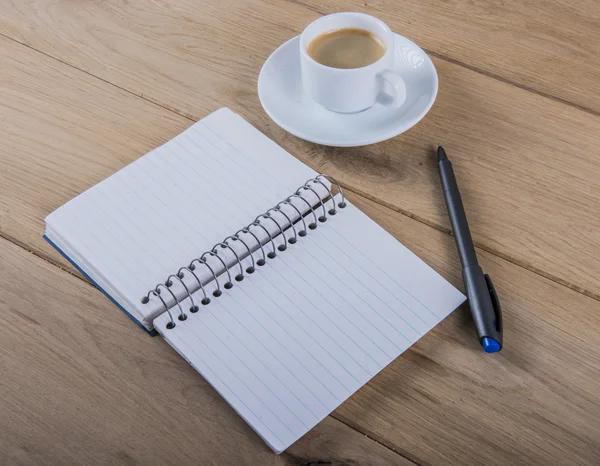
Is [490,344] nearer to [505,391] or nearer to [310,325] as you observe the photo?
[505,391]

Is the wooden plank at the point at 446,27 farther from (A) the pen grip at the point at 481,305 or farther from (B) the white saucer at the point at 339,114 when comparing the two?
(A) the pen grip at the point at 481,305

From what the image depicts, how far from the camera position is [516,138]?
97 cm

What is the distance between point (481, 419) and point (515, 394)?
5 cm

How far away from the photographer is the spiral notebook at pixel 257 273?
76cm

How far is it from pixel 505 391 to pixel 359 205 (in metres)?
0.28

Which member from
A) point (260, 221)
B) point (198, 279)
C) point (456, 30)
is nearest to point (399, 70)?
point (456, 30)

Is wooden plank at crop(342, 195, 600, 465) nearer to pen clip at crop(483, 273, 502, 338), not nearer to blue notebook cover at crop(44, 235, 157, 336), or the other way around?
pen clip at crop(483, 273, 502, 338)

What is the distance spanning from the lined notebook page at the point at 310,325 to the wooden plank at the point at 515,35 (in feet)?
1.17

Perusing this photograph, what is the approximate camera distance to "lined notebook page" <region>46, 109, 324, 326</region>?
831 millimetres

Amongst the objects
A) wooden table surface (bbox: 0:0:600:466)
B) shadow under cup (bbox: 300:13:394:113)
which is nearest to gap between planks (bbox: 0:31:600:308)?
wooden table surface (bbox: 0:0:600:466)

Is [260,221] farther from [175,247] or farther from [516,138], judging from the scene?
[516,138]

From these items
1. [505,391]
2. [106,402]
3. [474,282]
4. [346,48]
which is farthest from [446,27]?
[106,402]

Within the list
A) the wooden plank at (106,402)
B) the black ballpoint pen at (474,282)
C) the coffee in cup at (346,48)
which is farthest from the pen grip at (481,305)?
the coffee in cup at (346,48)

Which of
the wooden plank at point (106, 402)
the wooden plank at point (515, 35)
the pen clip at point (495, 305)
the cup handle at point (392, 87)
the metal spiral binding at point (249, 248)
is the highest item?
the cup handle at point (392, 87)
